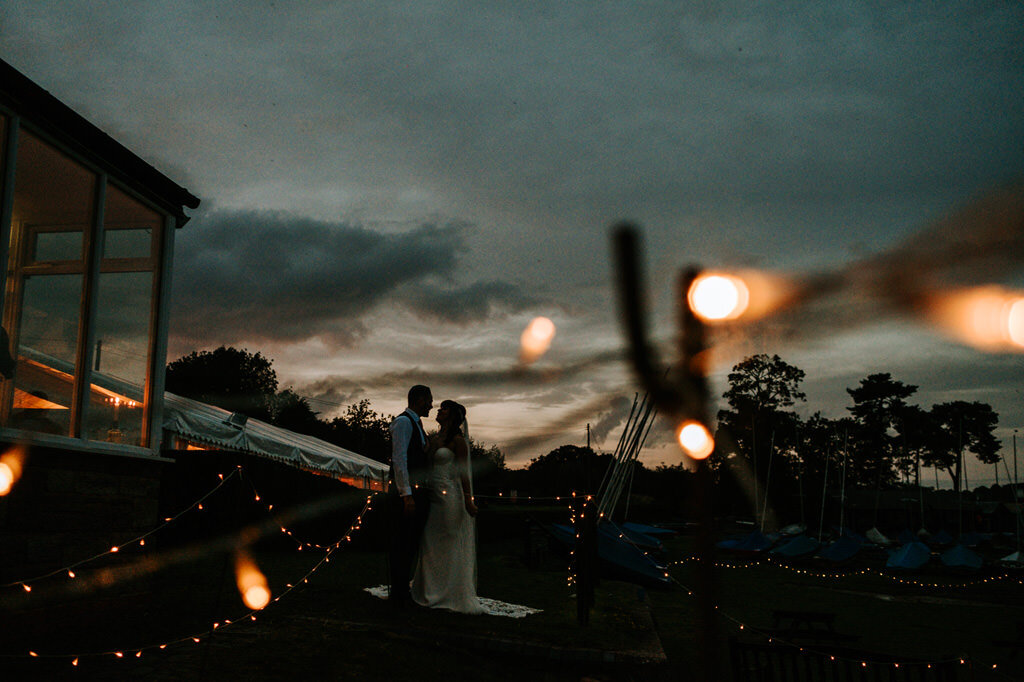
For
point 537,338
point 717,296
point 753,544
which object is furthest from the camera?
point 753,544

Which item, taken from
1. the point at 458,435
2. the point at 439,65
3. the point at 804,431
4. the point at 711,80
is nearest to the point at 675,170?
the point at 711,80

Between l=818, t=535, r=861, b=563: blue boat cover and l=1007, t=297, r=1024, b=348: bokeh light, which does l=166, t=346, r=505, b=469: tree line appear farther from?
l=1007, t=297, r=1024, b=348: bokeh light

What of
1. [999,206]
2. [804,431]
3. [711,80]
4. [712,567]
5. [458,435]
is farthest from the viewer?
[804,431]

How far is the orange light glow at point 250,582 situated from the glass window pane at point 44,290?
282 cm

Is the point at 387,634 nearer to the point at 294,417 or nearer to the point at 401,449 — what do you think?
the point at 401,449

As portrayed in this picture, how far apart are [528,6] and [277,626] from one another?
593cm

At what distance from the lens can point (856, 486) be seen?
6731 centimetres

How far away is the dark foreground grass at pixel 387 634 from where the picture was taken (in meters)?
4.85

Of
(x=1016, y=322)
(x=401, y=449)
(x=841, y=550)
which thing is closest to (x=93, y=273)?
(x=401, y=449)

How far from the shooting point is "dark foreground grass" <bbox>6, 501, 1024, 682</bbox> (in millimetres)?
4848

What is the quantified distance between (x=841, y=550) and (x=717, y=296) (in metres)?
22.7

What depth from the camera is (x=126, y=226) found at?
7047 millimetres

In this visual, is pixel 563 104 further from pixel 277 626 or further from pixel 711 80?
pixel 277 626

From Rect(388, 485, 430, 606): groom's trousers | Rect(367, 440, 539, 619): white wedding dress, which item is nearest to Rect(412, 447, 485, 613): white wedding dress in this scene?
Rect(367, 440, 539, 619): white wedding dress
